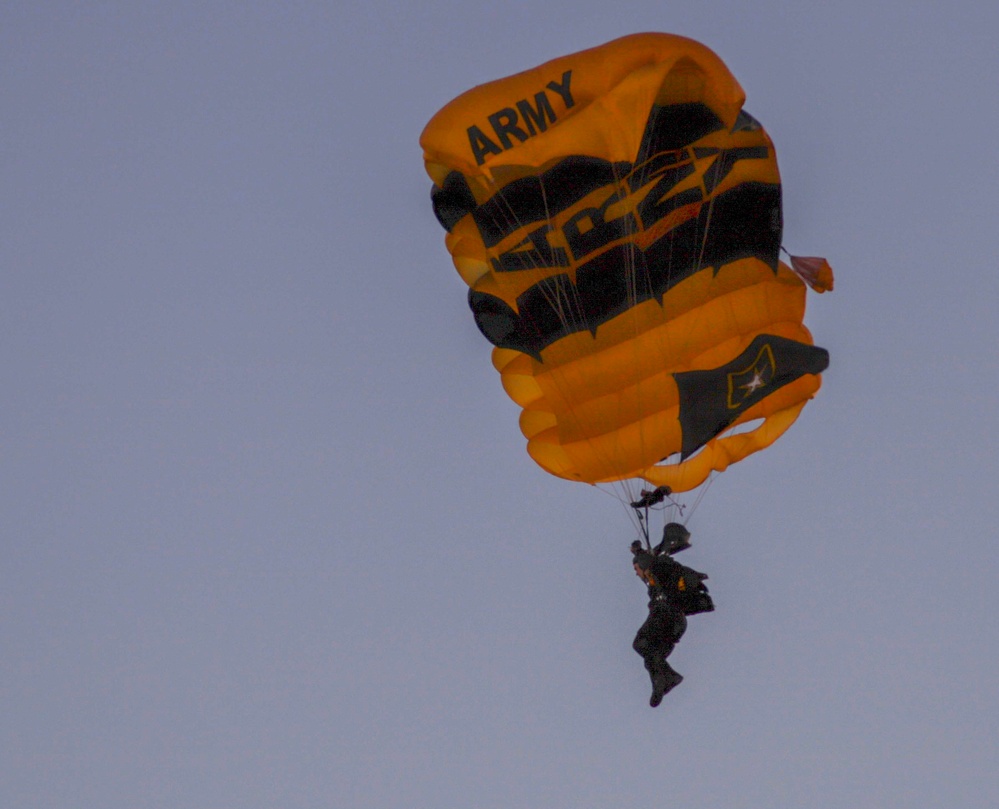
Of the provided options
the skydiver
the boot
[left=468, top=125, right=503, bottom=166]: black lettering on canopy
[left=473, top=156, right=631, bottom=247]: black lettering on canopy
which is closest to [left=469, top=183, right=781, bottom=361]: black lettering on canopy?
[left=473, top=156, right=631, bottom=247]: black lettering on canopy

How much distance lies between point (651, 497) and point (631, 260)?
2.08 meters

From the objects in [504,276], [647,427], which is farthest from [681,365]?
[504,276]

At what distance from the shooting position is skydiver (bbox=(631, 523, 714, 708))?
16.1m

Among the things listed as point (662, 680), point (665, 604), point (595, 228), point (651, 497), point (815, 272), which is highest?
point (595, 228)

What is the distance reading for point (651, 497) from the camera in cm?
1691

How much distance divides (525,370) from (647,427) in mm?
1309

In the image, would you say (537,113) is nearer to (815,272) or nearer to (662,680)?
(815,272)

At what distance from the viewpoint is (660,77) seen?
15.3m

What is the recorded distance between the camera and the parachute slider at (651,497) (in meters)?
16.9

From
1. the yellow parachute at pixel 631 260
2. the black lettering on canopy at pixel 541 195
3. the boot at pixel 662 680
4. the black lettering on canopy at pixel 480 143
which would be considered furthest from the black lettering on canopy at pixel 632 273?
the boot at pixel 662 680

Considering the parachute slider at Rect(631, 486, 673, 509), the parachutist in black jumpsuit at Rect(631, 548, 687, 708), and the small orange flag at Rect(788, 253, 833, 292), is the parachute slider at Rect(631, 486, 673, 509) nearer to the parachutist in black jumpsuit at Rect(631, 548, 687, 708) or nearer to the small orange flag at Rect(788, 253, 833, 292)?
the parachutist in black jumpsuit at Rect(631, 548, 687, 708)

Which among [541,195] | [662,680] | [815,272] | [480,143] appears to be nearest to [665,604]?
[662,680]

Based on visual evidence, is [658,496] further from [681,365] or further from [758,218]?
[758,218]

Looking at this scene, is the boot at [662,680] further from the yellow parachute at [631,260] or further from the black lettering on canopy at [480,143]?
the black lettering on canopy at [480,143]
